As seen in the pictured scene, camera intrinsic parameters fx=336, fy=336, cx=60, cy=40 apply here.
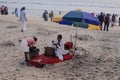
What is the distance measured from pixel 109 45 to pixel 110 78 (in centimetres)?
424

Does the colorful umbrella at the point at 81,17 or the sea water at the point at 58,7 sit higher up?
the colorful umbrella at the point at 81,17

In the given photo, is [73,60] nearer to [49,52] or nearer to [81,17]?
[49,52]

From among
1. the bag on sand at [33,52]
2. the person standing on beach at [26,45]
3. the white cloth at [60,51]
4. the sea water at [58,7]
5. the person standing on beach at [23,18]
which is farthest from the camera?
the sea water at [58,7]

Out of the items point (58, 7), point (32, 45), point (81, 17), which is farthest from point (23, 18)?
point (58, 7)

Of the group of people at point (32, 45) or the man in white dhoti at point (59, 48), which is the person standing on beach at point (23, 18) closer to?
the group of people at point (32, 45)

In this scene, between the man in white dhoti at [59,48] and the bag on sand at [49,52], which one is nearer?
the bag on sand at [49,52]

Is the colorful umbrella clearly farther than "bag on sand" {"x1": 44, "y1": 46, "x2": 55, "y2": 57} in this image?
Yes

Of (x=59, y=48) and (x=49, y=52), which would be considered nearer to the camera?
(x=49, y=52)

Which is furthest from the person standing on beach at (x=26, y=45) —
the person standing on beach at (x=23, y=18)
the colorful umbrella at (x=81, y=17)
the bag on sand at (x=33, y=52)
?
the colorful umbrella at (x=81, y=17)

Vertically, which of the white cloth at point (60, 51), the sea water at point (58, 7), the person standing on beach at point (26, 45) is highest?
the person standing on beach at point (26, 45)

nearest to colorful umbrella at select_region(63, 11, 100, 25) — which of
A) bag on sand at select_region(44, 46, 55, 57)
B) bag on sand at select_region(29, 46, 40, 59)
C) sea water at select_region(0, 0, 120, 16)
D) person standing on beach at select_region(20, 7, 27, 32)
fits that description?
person standing on beach at select_region(20, 7, 27, 32)

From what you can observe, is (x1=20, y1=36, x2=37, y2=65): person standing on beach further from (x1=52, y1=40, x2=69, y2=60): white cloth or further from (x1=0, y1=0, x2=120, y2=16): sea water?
(x1=0, y1=0, x2=120, y2=16): sea water

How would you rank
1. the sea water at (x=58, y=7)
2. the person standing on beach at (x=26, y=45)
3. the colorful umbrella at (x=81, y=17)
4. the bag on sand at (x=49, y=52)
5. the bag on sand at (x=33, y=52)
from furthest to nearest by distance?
the sea water at (x=58, y=7), the colorful umbrella at (x=81, y=17), the bag on sand at (x=49, y=52), the bag on sand at (x=33, y=52), the person standing on beach at (x=26, y=45)

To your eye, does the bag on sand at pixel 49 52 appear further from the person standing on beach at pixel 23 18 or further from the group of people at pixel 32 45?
the person standing on beach at pixel 23 18
